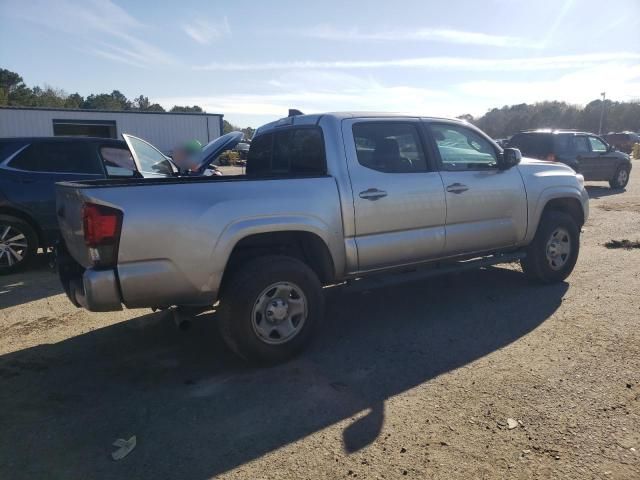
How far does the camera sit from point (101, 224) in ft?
10.6

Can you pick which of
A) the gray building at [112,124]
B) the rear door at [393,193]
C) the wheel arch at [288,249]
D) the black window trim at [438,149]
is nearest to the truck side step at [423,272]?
the rear door at [393,193]

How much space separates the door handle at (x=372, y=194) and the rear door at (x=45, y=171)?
15.9 feet

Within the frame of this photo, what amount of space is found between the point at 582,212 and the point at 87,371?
5.66 metres

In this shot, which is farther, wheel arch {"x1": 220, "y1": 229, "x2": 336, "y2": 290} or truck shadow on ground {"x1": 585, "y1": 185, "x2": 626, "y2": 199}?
truck shadow on ground {"x1": 585, "y1": 185, "x2": 626, "y2": 199}

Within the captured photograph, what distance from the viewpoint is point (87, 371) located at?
3846mm

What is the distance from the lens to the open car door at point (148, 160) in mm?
6560

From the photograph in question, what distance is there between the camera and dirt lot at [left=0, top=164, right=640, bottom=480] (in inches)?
106

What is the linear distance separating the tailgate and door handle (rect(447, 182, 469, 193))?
3.25 metres

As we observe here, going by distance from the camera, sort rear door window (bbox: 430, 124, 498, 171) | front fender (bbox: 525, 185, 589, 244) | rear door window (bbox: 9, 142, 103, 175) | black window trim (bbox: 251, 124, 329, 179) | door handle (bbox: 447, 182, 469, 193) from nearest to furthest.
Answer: black window trim (bbox: 251, 124, 329, 179) < door handle (bbox: 447, 182, 469, 193) < rear door window (bbox: 430, 124, 498, 171) < front fender (bbox: 525, 185, 589, 244) < rear door window (bbox: 9, 142, 103, 175)

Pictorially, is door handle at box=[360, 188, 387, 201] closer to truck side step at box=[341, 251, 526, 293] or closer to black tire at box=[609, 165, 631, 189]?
truck side step at box=[341, 251, 526, 293]

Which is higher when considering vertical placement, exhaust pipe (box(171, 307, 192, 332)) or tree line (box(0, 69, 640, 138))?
tree line (box(0, 69, 640, 138))

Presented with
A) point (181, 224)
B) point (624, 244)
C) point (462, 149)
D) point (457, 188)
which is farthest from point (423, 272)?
point (624, 244)

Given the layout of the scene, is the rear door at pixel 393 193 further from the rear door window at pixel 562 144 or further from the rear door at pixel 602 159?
the rear door at pixel 602 159

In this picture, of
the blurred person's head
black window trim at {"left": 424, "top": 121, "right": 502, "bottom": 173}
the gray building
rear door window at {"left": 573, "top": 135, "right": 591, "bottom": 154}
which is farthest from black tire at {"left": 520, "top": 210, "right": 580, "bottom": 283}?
the gray building
